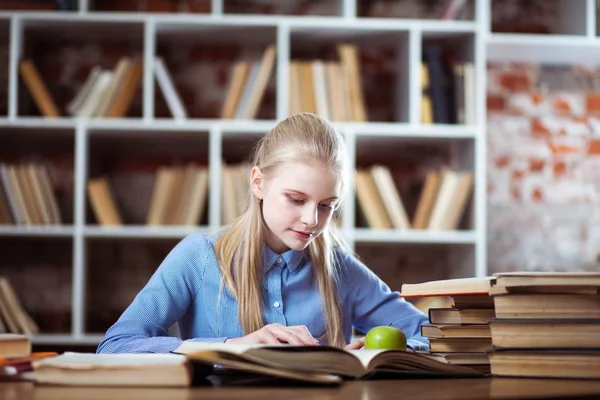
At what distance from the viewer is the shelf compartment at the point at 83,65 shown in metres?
3.11

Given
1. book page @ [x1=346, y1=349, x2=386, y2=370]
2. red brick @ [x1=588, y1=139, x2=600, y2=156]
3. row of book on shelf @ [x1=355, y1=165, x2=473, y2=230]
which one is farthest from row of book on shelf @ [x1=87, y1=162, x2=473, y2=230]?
book page @ [x1=346, y1=349, x2=386, y2=370]

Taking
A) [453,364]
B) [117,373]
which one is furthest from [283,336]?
[117,373]

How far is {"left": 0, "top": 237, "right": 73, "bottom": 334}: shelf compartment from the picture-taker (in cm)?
333

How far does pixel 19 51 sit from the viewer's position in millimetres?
3135

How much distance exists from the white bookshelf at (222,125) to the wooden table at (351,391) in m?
→ 2.00

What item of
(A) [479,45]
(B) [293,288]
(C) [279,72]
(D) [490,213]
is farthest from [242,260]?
(D) [490,213]

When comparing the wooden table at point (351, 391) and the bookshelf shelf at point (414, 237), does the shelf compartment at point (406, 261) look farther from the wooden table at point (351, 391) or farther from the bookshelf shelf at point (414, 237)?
the wooden table at point (351, 391)

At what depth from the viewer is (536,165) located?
11.5ft

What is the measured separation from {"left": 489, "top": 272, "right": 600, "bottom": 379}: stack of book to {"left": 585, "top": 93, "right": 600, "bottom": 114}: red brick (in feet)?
8.55

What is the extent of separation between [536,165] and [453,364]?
95.8 inches

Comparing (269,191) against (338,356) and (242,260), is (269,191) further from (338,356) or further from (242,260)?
(338,356)

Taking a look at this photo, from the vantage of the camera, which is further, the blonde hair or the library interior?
the library interior

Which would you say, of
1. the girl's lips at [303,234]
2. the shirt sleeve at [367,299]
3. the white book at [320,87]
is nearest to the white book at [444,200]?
the white book at [320,87]

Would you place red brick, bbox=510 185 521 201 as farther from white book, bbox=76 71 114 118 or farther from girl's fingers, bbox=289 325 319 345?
girl's fingers, bbox=289 325 319 345
